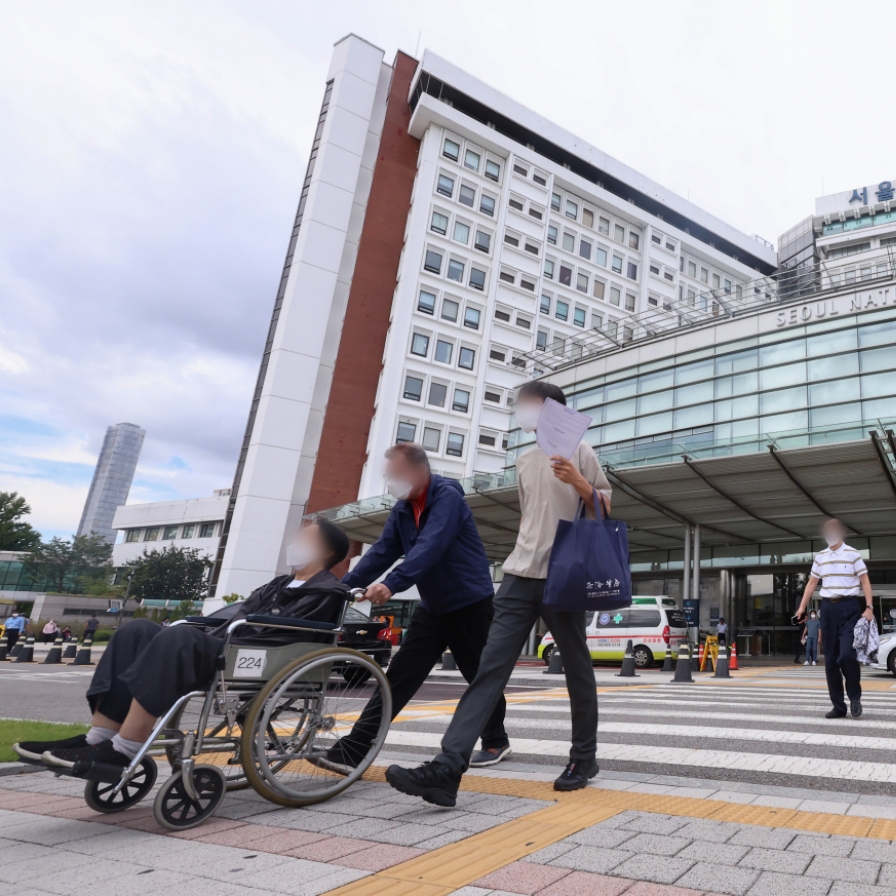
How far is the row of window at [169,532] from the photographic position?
86938 mm

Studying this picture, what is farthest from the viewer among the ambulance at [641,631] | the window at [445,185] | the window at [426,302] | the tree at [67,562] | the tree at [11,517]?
the tree at [67,562]

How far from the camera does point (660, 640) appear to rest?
1906 cm

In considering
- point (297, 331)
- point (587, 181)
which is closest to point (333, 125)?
point (297, 331)

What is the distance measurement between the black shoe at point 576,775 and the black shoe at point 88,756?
1.90 metres

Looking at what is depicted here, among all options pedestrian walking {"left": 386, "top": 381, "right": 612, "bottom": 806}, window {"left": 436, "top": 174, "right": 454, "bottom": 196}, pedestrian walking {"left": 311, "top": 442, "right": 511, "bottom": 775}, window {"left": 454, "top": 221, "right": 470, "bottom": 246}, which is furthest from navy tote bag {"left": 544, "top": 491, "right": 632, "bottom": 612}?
window {"left": 436, "top": 174, "right": 454, "bottom": 196}

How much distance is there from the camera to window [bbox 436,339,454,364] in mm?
45625

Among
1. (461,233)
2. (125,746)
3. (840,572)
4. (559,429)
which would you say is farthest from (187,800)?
(461,233)

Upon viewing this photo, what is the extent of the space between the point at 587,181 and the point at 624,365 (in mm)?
30021

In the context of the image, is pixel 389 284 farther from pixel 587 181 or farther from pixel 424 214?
pixel 587 181

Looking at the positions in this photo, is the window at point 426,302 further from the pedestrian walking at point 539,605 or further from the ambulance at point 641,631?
the pedestrian walking at point 539,605

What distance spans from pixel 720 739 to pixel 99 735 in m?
3.90

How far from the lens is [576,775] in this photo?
332 cm

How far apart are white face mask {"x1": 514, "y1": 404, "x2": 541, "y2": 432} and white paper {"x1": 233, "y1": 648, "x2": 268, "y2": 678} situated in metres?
1.59

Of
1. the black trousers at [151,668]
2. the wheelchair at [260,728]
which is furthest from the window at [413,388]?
the black trousers at [151,668]
